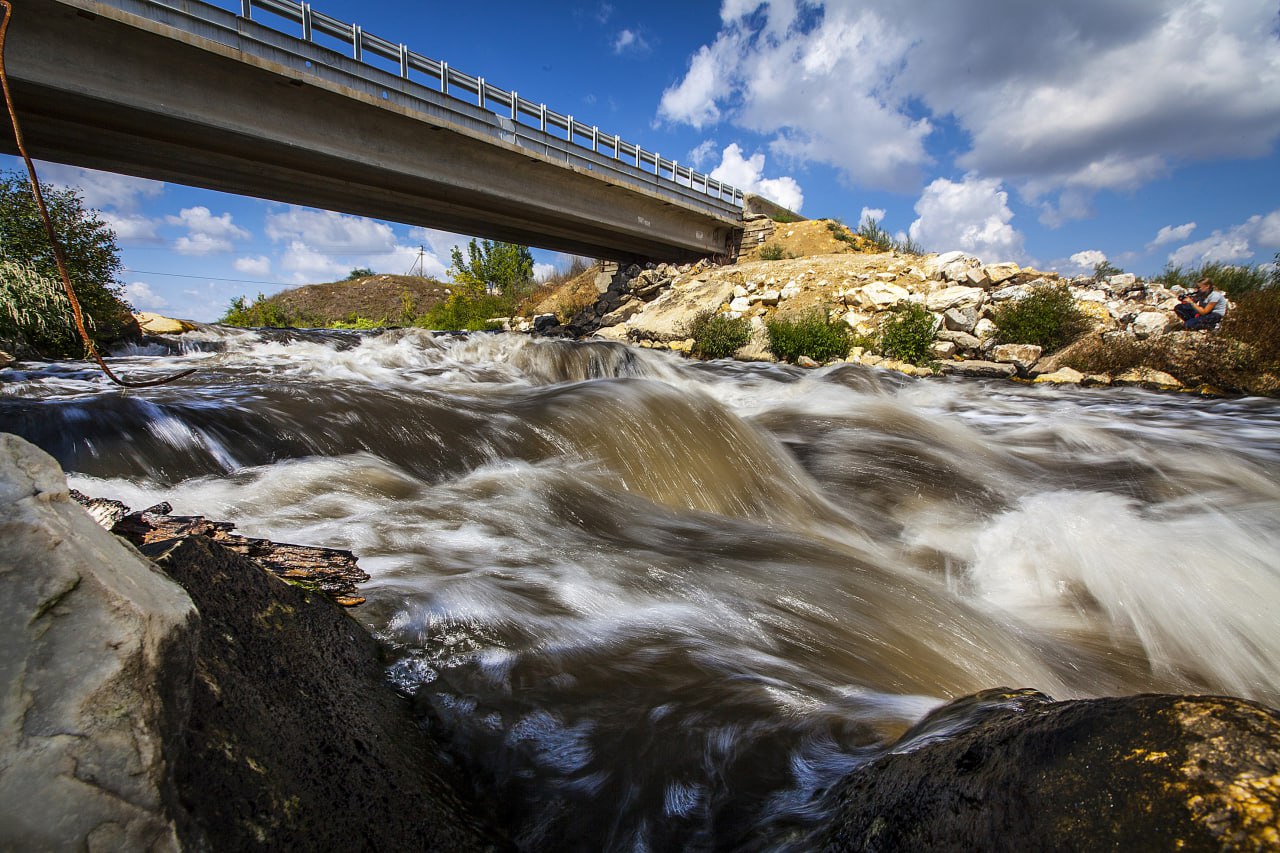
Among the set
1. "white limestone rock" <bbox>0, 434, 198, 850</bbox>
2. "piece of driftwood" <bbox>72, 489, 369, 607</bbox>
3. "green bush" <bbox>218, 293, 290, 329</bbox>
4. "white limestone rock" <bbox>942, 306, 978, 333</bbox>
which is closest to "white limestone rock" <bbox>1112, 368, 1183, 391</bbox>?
"white limestone rock" <bbox>942, 306, 978, 333</bbox>

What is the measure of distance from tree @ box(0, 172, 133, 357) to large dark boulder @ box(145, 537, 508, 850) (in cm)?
1100

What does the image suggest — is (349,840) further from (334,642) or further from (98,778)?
(334,642)

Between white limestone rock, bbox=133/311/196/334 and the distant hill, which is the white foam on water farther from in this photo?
the distant hill

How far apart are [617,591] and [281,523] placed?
189 centimetres

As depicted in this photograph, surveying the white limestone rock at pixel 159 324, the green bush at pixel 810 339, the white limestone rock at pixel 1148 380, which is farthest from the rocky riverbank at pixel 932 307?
the white limestone rock at pixel 159 324

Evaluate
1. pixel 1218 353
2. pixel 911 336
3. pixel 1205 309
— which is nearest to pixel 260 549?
pixel 911 336

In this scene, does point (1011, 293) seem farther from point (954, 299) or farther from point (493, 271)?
point (493, 271)

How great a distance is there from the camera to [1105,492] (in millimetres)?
5102

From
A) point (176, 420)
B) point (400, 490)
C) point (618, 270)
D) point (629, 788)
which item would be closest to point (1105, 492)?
point (629, 788)

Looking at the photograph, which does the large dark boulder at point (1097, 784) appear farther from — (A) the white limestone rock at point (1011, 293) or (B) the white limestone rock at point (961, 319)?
(A) the white limestone rock at point (1011, 293)

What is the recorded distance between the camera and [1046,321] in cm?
1294

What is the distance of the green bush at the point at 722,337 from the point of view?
15.7 metres

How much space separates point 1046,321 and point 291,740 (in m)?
15.3

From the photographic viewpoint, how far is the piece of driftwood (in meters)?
1.74
